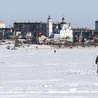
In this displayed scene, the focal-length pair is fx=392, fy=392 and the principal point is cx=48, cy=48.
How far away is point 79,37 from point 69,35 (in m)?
6.74

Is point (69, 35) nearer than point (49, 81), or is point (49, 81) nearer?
point (49, 81)

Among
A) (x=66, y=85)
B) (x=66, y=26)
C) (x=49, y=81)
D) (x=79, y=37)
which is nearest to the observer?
(x=66, y=85)

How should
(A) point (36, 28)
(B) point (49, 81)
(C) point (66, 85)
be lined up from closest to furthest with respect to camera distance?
1. (C) point (66, 85)
2. (B) point (49, 81)
3. (A) point (36, 28)

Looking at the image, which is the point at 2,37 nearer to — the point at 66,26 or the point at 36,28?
the point at 36,28

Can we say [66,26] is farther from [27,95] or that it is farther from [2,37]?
[27,95]

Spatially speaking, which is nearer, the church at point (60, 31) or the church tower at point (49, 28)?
the church at point (60, 31)

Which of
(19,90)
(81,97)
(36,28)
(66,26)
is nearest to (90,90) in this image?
(81,97)

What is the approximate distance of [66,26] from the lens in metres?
131

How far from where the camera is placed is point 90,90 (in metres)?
8.80

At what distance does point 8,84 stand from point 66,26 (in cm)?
12128

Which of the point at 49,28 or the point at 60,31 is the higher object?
the point at 49,28

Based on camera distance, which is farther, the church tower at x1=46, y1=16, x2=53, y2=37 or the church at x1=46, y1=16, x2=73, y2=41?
the church tower at x1=46, y1=16, x2=53, y2=37

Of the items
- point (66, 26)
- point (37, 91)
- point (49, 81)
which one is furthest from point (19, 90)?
point (66, 26)

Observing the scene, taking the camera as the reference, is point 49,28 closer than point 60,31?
No
